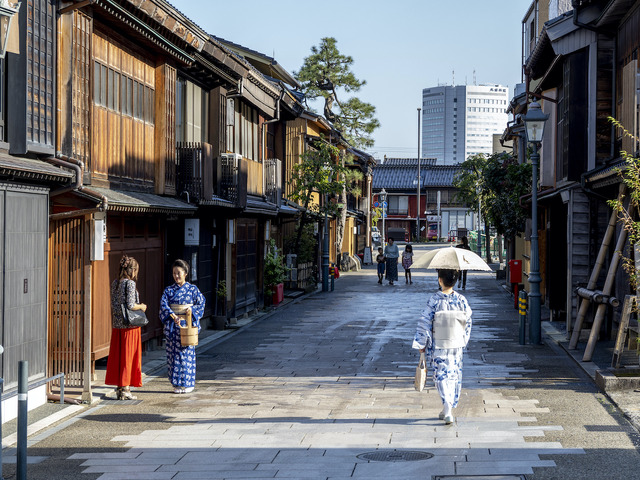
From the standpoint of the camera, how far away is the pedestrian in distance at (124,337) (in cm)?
1195

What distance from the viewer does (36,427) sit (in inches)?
400

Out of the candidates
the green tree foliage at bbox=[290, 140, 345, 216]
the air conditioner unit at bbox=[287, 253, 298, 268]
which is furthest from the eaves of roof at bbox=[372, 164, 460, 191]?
the air conditioner unit at bbox=[287, 253, 298, 268]

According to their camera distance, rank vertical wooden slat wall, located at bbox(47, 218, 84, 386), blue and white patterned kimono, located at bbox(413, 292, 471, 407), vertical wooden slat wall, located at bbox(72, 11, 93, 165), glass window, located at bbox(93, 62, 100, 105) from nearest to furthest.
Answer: blue and white patterned kimono, located at bbox(413, 292, 471, 407) → vertical wooden slat wall, located at bbox(47, 218, 84, 386) → vertical wooden slat wall, located at bbox(72, 11, 93, 165) → glass window, located at bbox(93, 62, 100, 105)

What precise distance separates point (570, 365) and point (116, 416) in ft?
26.0

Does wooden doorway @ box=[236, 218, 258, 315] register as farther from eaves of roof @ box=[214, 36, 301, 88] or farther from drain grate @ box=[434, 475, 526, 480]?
drain grate @ box=[434, 475, 526, 480]

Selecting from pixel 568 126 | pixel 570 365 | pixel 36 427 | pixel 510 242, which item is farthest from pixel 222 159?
pixel 510 242

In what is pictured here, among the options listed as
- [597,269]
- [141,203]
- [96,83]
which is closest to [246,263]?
[141,203]

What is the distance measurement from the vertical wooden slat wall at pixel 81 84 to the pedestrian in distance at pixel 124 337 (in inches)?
85.6

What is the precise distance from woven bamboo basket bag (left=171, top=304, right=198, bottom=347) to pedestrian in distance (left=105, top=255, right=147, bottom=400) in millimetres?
623

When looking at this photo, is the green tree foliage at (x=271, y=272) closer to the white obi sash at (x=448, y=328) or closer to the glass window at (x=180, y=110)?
the glass window at (x=180, y=110)

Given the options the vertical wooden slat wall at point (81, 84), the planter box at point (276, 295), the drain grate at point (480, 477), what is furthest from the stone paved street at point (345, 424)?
the planter box at point (276, 295)

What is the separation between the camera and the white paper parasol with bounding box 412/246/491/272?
11.2 meters

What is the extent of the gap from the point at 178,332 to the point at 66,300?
64.8 inches

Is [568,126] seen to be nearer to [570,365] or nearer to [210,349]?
[570,365]
